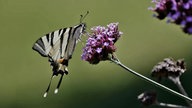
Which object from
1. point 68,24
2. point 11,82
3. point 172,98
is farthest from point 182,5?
point 68,24

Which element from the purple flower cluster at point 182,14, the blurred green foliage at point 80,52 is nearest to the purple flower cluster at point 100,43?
the purple flower cluster at point 182,14

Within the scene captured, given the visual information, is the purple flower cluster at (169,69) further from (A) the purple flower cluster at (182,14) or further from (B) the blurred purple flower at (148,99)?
(A) the purple flower cluster at (182,14)

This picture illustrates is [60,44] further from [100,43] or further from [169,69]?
[169,69]

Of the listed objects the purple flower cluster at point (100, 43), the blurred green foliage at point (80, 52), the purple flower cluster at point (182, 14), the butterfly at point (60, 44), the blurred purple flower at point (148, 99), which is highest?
the blurred green foliage at point (80, 52)

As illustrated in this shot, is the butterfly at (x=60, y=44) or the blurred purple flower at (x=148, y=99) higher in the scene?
the butterfly at (x=60, y=44)

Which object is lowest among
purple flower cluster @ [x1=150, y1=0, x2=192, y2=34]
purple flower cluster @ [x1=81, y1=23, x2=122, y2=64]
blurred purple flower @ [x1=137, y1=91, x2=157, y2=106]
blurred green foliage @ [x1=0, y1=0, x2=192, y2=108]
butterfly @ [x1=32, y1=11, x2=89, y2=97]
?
purple flower cluster @ [x1=150, y1=0, x2=192, y2=34]

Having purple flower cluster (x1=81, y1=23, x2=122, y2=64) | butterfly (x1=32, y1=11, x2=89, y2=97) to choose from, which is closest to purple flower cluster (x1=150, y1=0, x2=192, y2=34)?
purple flower cluster (x1=81, y1=23, x2=122, y2=64)

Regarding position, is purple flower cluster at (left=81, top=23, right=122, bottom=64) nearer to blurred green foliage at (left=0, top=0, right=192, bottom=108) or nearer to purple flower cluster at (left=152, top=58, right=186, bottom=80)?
purple flower cluster at (left=152, top=58, right=186, bottom=80)
